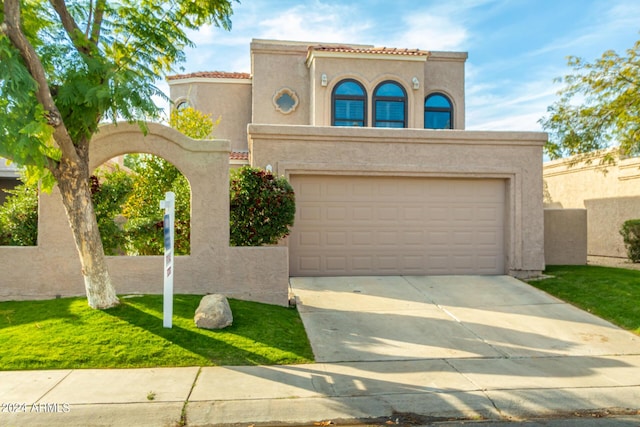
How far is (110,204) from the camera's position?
30.0ft

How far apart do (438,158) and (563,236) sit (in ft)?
14.0

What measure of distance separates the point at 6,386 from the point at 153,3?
6.12 metres

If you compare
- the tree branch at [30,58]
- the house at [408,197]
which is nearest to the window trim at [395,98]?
the house at [408,197]

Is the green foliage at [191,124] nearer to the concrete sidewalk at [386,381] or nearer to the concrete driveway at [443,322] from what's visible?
the concrete driveway at [443,322]

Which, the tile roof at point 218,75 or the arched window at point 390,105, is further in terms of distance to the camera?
the tile roof at point 218,75

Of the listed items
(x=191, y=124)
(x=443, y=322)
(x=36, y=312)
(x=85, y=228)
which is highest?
(x=191, y=124)

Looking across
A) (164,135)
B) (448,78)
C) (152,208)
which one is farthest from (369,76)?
(164,135)

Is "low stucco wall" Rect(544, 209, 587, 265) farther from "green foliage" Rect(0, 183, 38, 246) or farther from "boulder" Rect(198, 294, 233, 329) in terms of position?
"green foliage" Rect(0, 183, 38, 246)

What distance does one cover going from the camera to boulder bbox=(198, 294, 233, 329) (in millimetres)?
7145

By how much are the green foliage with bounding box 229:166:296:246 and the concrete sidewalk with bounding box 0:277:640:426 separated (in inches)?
68.5

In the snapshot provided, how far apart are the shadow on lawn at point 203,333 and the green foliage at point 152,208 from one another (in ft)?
5.02

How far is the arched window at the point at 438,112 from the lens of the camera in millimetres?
18109

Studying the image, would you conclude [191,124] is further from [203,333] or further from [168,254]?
[203,333]

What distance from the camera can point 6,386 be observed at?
5.34 metres
